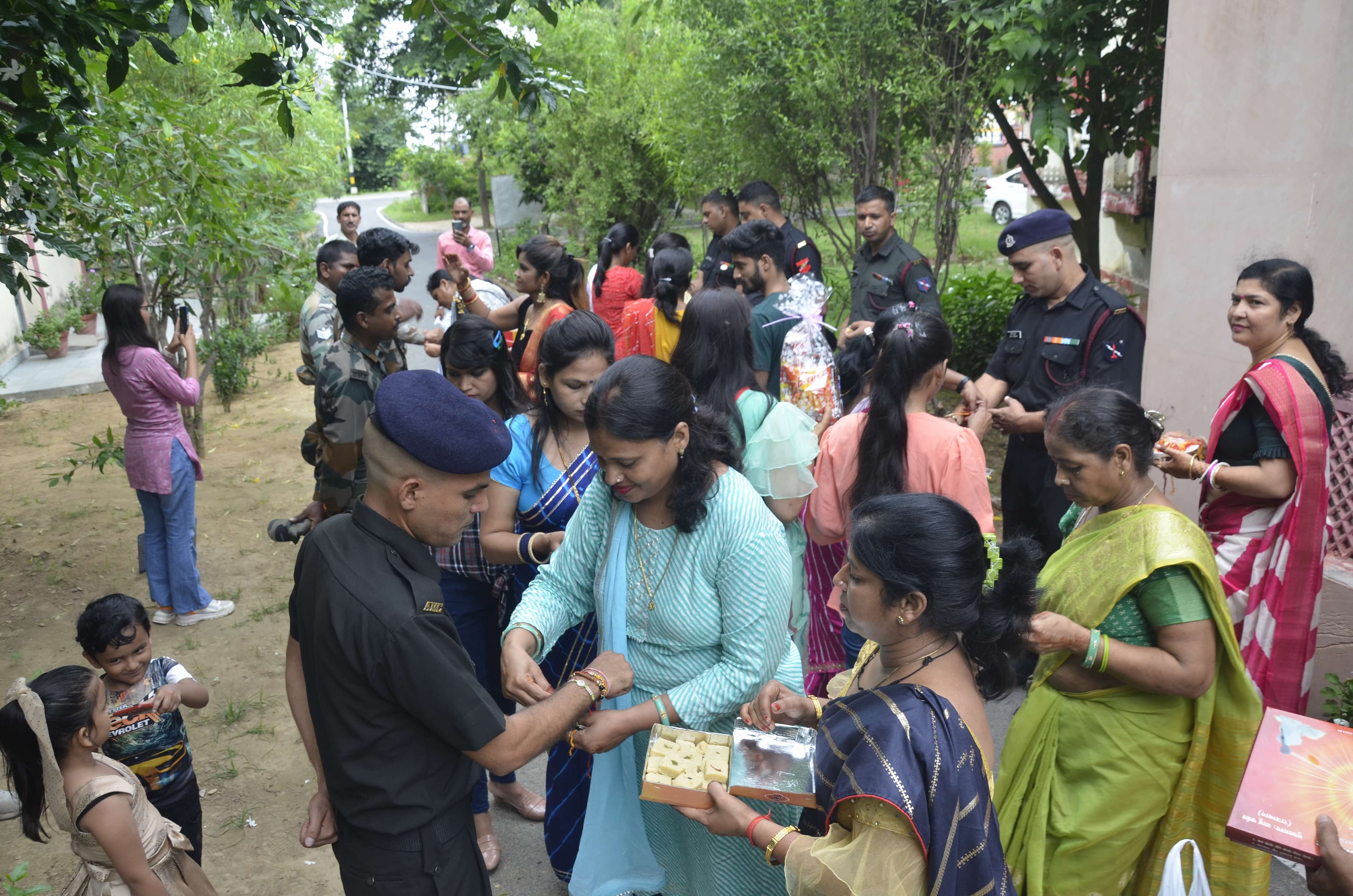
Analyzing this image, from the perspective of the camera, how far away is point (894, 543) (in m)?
1.98

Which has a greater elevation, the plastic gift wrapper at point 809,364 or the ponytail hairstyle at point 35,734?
the plastic gift wrapper at point 809,364

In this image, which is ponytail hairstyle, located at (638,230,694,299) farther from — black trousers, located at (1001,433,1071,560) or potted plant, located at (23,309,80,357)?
potted plant, located at (23,309,80,357)

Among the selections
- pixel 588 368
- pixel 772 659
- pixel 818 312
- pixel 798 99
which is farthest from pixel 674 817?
pixel 798 99

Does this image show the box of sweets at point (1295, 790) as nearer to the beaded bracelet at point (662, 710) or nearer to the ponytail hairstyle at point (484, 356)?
the beaded bracelet at point (662, 710)

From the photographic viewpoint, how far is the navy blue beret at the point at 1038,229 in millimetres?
4676

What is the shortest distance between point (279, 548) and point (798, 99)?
571cm

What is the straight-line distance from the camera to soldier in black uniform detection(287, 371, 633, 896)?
1.96 metres

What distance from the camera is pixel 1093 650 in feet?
8.04

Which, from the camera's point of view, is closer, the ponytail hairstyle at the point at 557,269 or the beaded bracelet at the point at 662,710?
the beaded bracelet at the point at 662,710

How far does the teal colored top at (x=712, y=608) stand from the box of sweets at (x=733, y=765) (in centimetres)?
13

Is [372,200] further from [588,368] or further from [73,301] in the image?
[588,368]

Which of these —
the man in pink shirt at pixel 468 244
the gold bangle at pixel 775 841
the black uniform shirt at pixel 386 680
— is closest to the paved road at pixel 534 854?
the gold bangle at pixel 775 841

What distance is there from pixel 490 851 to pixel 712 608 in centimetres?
174

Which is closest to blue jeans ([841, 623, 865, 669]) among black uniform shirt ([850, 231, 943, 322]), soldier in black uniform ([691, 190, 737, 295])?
black uniform shirt ([850, 231, 943, 322])
